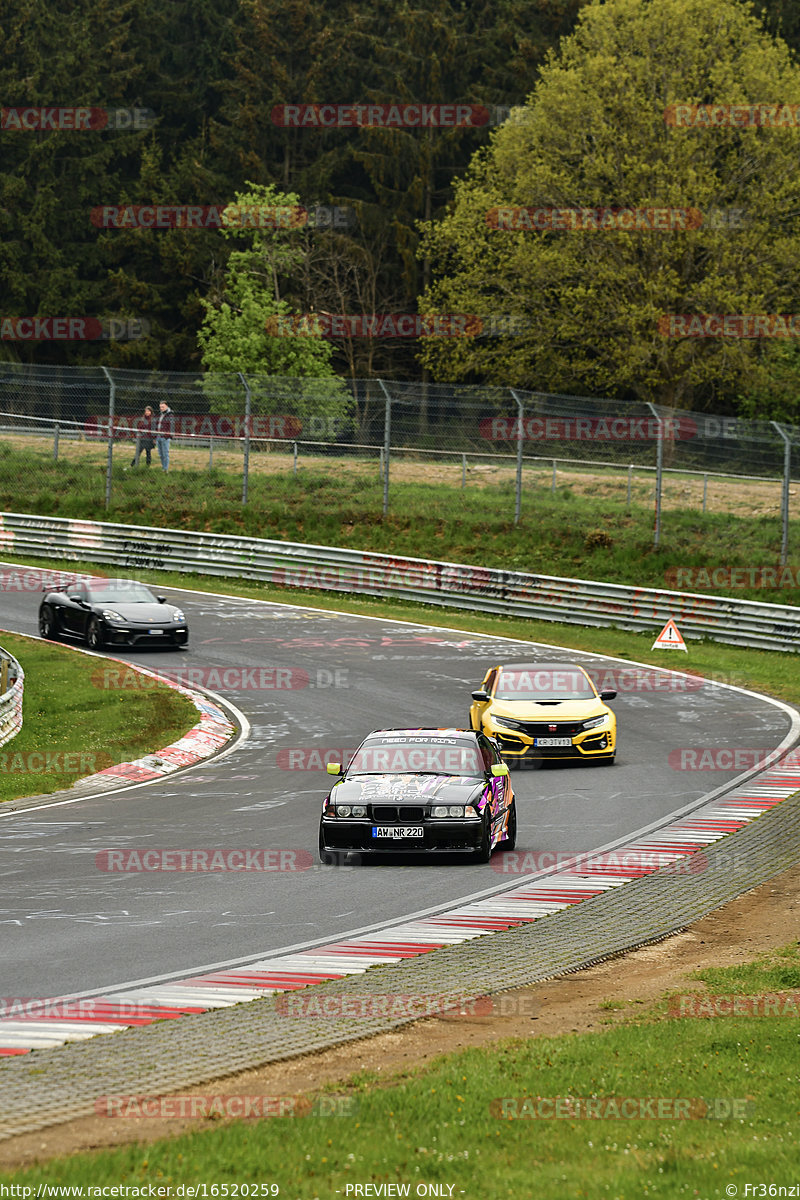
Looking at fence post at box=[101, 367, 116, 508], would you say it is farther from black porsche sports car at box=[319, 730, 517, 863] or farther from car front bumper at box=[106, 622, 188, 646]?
black porsche sports car at box=[319, 730, 517, 863]

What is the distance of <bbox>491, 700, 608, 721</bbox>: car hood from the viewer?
19.0 meters

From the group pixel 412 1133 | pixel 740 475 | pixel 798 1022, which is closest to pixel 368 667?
pixel 740 475

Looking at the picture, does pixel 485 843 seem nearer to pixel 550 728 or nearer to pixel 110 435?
pixel 550 728

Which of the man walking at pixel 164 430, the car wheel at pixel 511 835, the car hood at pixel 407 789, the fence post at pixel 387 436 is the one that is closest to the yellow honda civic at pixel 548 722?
the car wheel at pixel 511 835

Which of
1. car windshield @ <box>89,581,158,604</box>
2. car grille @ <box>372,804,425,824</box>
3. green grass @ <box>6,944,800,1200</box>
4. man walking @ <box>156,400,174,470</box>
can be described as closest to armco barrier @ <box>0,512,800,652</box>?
man walking @ <box>156,400,174,470</box>

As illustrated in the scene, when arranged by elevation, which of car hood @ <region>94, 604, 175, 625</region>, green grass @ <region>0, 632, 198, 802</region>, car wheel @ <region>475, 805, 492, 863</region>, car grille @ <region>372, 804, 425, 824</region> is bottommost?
green grass @ <region>0, 632, 198, 802</region>

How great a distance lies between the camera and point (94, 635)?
28000 mm

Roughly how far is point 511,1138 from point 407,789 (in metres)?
7.36

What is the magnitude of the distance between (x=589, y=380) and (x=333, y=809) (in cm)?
4063

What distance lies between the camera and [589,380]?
5225 centimetres

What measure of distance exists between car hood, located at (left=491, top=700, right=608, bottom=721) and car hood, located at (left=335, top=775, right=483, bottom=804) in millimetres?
5228

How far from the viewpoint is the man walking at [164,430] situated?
130 feet

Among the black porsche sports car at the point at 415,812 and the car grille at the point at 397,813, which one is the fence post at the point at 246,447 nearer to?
the black porsche sports car at the point at 415,812

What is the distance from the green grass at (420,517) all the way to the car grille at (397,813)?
20766 millimetres
